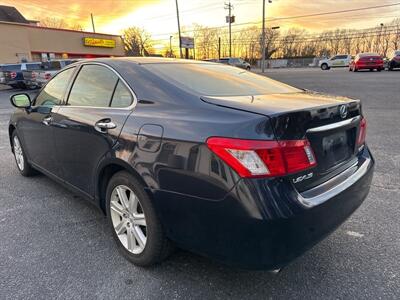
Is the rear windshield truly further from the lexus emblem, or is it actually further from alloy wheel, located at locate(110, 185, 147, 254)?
alloy wheel, located at locate(110, 185, 147, 254)

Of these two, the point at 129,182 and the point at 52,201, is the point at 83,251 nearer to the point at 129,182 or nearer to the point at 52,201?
the point at 129,182

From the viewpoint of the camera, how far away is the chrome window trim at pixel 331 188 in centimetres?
189

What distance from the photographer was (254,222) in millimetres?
1765

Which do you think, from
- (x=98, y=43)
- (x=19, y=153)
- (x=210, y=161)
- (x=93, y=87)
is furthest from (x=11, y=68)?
(x=210, y=161)

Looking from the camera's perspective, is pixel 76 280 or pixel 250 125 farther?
pixel 76 280

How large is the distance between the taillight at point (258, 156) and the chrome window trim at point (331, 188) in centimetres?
19

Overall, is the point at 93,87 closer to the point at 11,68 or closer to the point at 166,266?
the point at 166,266

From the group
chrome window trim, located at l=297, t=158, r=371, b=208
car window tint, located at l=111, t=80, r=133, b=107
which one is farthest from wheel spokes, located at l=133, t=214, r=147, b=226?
chrome window trim, located at l=297, t=158, r=371, b=208

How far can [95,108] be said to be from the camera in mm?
2836

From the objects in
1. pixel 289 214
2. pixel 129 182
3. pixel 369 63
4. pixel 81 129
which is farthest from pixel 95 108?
pixel 369 63

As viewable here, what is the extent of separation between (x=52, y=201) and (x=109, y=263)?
1.54 m

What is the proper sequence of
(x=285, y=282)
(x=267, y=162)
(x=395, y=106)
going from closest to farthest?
1. (x=267, y=162)
2. (x=285, y=282)
3. (x=395, y=106)

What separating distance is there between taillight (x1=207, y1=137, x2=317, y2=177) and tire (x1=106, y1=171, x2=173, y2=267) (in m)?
0.74

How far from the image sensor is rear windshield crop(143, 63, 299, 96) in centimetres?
253
